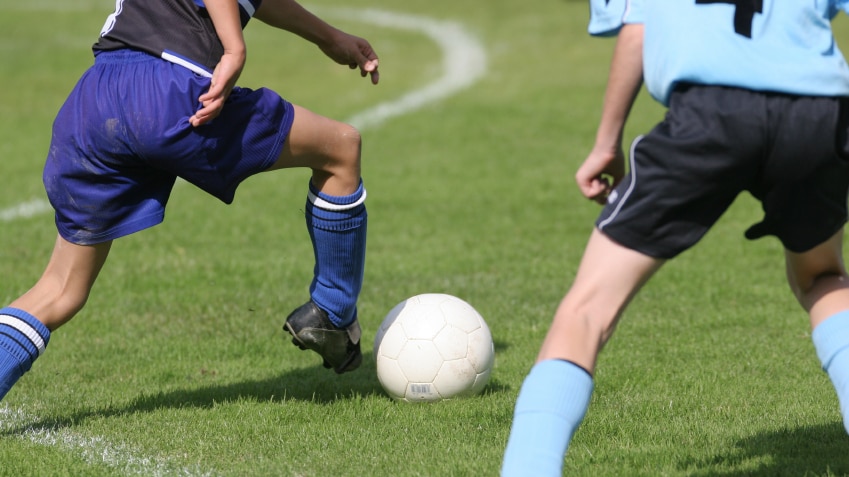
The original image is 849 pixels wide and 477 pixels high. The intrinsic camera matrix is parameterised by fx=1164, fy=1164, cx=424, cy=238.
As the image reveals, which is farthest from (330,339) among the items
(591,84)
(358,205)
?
(591,84)

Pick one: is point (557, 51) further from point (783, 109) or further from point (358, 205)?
point (783, 109)

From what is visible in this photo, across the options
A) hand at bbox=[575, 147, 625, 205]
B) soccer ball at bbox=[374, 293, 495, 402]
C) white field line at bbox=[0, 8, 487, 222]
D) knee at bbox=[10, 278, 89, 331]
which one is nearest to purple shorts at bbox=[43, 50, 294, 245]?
knee at bbox=[10, 278, 89, 331]

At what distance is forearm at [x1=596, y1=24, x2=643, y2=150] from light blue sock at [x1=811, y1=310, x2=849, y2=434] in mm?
831

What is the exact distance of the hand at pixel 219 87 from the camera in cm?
401

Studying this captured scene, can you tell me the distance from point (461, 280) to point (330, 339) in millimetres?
2582

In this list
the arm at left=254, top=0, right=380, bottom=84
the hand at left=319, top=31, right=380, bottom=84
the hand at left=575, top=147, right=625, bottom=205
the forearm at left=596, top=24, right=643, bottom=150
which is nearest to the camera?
the forearm at left=596, top=24, right=643, bottom=150

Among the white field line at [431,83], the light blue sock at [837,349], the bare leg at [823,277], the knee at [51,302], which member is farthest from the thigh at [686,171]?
the white field line at [431,83]

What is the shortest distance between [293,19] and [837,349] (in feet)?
8.50

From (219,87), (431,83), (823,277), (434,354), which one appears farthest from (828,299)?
(431,83)

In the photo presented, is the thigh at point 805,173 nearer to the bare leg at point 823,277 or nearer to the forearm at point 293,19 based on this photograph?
the bare leg at point 823,277

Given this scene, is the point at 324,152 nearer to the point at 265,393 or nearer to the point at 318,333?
the point at 318,333

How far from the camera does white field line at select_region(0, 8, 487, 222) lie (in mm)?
9664

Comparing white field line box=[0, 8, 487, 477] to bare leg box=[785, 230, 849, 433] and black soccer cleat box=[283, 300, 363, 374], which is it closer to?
black soccer cleat box=[283, 300, 363, 374]

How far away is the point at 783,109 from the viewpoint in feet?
9.69
